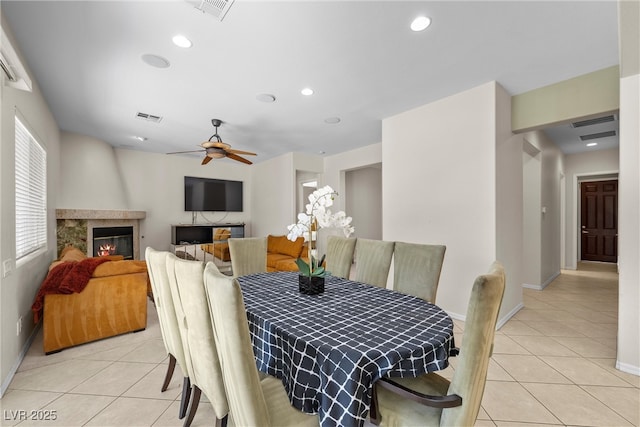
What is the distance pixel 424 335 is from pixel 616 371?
218 centimetres

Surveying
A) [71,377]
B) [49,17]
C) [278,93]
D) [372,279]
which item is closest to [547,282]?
[372,279]

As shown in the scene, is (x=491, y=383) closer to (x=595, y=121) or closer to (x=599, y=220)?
(x=595, y=121)

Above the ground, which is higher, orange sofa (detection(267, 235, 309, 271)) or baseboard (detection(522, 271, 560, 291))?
orange sofa (detection(267, 235, 309, 271))

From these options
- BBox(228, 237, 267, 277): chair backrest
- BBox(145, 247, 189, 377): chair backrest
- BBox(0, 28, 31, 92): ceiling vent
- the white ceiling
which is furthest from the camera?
BBox(228, 237, 267, 277): chair backrest

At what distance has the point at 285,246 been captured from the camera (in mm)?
5297

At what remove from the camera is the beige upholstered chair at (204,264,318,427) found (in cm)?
90

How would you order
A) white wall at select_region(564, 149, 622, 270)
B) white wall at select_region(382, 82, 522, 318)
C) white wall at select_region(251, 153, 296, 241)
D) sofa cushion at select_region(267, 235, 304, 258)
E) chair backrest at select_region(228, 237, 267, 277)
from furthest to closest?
white wall at select_region(251, 153, 296, 241), white wall at select_region(564, 149, 622, 270), sofa cushion at select_region(267, 235, 304, 258), white wall at select_region(382, 82, 522, 318), chair backrest at select_region(228, 237, 267, 277)

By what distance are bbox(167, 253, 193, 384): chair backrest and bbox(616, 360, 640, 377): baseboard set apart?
122 inches

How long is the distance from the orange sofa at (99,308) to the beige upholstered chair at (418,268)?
8.28 feet

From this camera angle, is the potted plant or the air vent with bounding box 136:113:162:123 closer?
the potted plant

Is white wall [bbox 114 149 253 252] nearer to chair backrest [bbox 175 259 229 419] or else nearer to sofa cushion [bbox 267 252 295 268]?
sofa cushion [bbox 267 252 295 268]

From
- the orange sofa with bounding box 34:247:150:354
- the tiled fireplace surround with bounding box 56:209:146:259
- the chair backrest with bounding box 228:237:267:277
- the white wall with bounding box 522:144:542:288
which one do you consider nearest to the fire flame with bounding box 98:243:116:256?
the tiled fireplace surround with bounding box 56:209:146:259

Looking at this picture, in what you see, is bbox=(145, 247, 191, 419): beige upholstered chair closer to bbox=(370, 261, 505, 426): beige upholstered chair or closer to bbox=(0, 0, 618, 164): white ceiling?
bbox=(370, 261, 505, 426): beige upholstered chair

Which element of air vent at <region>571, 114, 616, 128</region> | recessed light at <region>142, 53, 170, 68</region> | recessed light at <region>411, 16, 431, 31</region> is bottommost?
air vent at <region>571, 114, 616, 128</region>
